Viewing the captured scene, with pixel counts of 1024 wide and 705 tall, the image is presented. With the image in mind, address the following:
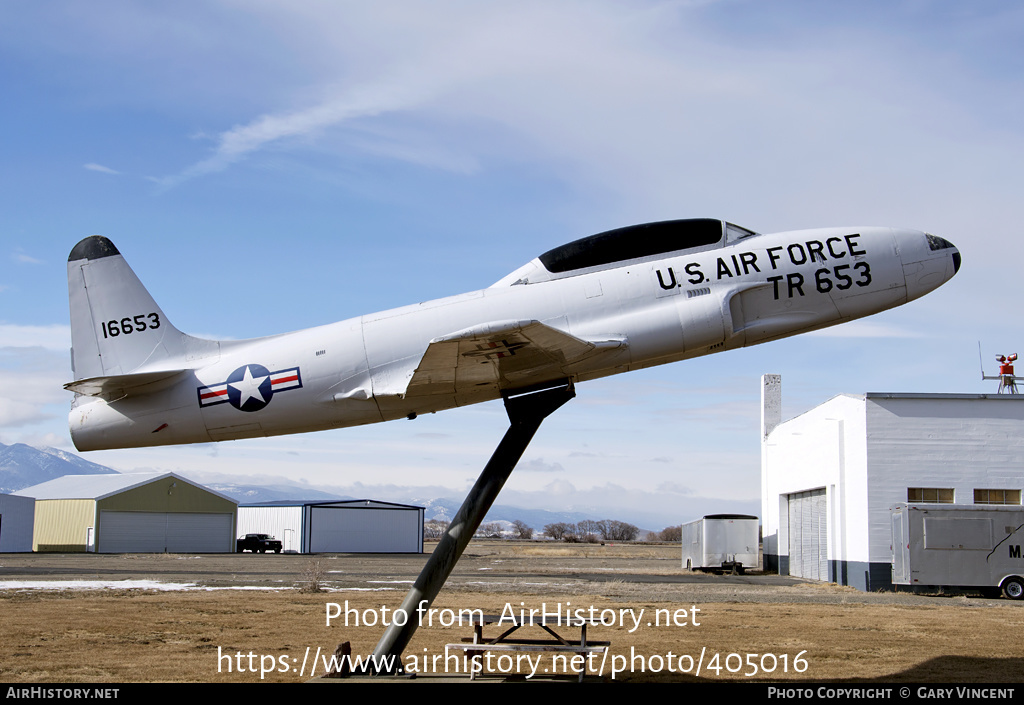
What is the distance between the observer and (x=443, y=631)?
55.3 feet

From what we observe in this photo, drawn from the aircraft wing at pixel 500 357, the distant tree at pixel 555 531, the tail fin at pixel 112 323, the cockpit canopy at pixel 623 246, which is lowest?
the distant tree at pixel 555 531

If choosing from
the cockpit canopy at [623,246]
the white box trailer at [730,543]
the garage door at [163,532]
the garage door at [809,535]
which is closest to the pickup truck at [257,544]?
the garage door at [163,532]

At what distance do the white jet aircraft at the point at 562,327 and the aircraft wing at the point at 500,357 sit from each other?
4cm

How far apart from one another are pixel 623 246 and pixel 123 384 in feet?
20.3

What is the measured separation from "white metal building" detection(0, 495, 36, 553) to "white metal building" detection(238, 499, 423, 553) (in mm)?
17550

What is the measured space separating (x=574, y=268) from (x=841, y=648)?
30.4 ft

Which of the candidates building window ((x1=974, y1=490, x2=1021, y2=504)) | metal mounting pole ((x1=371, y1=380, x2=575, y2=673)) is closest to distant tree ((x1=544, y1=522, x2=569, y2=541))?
building window ((x1=974, y1=490, x2=1021, y2=504))

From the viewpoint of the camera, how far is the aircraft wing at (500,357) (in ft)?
28.7

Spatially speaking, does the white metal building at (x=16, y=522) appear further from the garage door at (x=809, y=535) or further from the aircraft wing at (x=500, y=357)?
the aircraft wing at (x=500, y=357)

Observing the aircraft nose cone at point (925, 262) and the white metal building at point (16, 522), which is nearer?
the aircraft nose cone at point (925, 262)

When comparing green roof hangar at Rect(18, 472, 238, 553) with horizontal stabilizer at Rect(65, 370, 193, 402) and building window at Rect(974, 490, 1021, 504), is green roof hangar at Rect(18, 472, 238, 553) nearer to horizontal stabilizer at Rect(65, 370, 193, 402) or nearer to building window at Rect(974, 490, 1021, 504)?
building window at Rect(974, 490, 1021, 504)

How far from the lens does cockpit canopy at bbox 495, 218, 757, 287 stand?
10.3 metres

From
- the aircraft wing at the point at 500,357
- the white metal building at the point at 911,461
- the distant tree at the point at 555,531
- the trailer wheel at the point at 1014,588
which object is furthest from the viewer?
the distant tree at the point at 555,531
